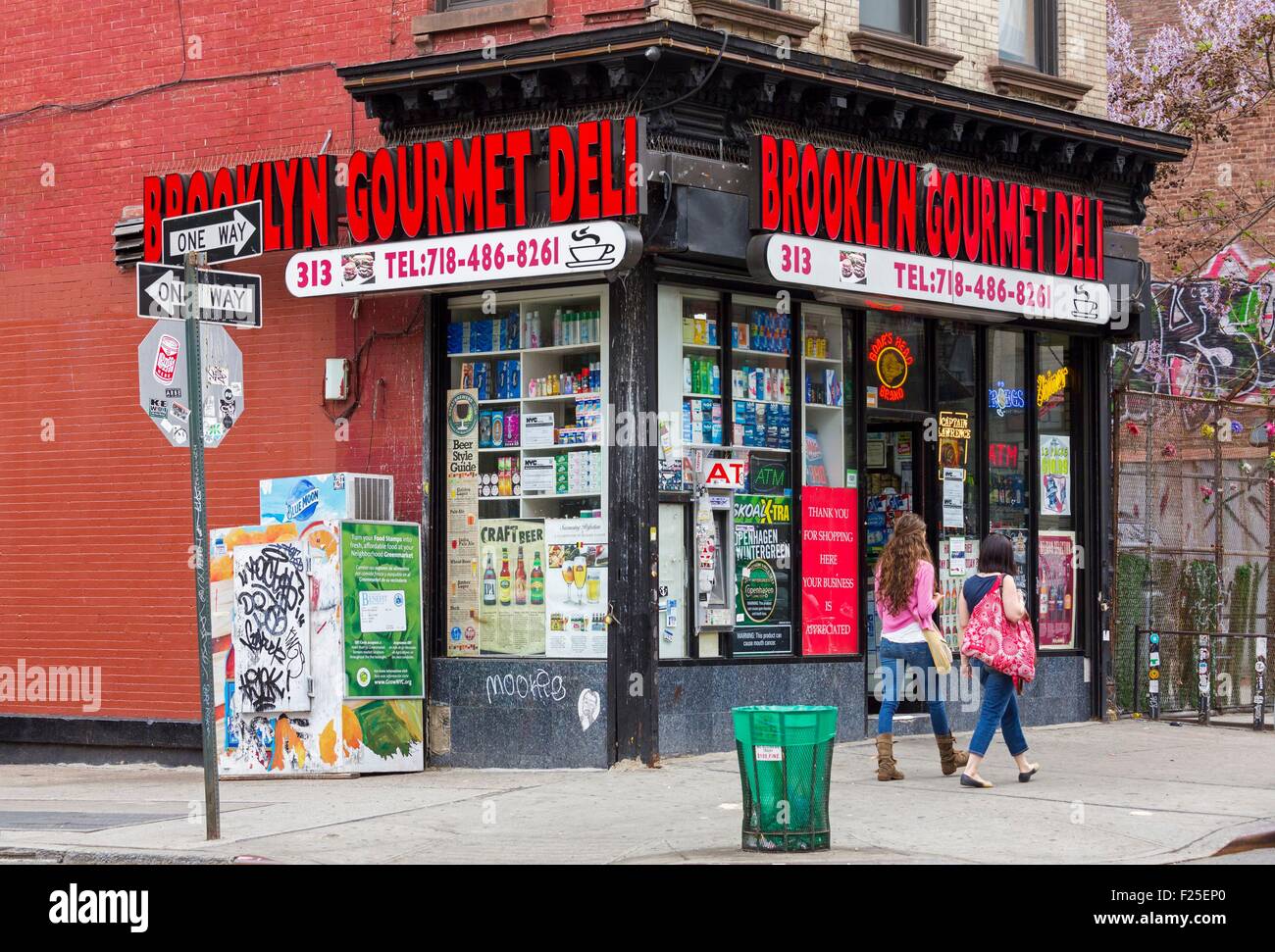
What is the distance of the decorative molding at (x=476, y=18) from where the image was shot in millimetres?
13270

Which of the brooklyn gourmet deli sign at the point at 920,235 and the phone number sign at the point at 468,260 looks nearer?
the phone number sign at the point at 468,260

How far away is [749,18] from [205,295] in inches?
210

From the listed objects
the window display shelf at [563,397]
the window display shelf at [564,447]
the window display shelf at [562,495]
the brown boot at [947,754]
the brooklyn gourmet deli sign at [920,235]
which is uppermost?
the brooklyn gourmet deli sign at [920,235]

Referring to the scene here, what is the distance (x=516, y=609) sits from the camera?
44.1 ft

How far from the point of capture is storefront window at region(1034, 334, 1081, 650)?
53.3ft

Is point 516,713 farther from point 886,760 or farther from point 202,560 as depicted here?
point 202,560

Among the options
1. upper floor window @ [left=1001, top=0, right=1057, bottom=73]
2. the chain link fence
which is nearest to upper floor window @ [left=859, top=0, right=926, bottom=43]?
upper floor window @ [left=1001, top=0, right=1057, bottom=73]

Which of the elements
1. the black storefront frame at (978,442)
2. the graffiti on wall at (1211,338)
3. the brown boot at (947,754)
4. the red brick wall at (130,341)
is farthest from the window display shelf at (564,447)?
the graffiti on wall at (1211,338)

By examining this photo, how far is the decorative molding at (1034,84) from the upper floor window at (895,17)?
2.95 ft

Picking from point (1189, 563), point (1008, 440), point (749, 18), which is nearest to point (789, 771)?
point (749, 18)

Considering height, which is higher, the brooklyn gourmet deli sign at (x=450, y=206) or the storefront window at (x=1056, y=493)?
the brooklyn gourmet deli sign at (x=450, y=206)

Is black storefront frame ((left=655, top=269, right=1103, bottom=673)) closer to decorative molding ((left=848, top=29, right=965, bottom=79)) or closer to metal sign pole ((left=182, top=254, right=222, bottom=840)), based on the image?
decorative molding ((left=848, top=29, right=965, bottom=79))

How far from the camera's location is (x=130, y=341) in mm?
15281

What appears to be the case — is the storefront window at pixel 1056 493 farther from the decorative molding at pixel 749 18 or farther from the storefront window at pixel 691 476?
the decorative molding at pixel 749 18
